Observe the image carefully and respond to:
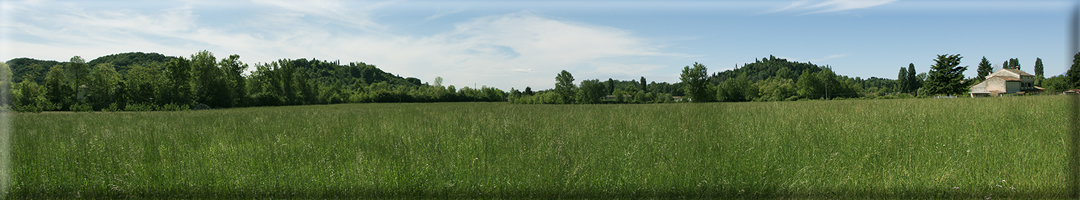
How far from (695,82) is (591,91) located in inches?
664

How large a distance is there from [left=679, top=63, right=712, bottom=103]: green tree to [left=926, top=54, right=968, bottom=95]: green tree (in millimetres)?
21373

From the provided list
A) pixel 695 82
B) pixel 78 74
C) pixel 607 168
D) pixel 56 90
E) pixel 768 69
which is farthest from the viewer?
pixel 768 69

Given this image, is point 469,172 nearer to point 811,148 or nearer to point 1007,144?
point 811,148

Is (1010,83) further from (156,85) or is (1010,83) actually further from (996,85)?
(156,85)

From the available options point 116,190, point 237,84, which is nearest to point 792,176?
point 116,190

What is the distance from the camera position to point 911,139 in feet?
19.5

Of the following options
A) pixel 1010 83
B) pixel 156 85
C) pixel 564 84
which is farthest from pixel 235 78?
pixel 1010 83

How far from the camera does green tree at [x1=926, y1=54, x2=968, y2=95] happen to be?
36.4 metres

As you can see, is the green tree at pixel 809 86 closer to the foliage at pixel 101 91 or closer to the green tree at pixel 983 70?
the green tree at pixel 983 70

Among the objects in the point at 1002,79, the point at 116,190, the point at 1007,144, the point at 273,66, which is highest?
the point at 273,66

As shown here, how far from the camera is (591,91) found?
200 ft

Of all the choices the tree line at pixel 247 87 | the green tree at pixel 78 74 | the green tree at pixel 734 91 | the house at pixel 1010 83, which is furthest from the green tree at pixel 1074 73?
the green tree at pixel 78 74

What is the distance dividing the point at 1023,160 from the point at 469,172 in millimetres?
6751

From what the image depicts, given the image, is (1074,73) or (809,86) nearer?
(1074,73)
